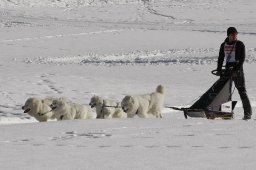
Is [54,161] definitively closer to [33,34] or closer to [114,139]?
[114,139]

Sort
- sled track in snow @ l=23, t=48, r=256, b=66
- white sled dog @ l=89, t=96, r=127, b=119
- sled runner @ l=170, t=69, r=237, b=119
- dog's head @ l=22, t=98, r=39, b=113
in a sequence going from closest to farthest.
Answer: sled runner @ l=170, t=69, r=237, b=119 < dog's head @ l=22, t=98, r=39, b=113 < white sled dog @ l=89, t=96, r=127, b=119 < sled track in snow @ l=23, t=48, r=256, b=66

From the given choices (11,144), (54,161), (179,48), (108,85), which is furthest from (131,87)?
(179,48)

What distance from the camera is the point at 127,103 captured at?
26.6 ft

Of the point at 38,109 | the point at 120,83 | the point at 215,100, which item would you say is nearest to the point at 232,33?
the point at 215,100

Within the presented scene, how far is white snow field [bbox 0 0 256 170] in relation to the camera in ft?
15.1

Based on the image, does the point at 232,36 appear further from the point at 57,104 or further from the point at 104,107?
the point at 57,104

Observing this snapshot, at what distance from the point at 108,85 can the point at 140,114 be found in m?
3.66

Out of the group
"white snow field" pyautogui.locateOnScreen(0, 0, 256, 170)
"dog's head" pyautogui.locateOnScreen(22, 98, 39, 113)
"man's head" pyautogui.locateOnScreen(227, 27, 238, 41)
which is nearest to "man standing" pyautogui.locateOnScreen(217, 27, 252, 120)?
"man's head" pyautogui.locateOnScreen(227, 27, 238, 41)

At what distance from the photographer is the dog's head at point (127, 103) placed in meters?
8.06

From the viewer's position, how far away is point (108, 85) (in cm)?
1209

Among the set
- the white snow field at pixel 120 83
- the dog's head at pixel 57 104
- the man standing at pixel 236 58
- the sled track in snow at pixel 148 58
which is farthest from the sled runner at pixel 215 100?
the sled track in snow at pixel 148 58

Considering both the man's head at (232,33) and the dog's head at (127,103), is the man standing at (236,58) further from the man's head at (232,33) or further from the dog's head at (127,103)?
the dog's head at (127,103)

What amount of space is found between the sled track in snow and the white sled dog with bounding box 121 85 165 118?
24.7 ft

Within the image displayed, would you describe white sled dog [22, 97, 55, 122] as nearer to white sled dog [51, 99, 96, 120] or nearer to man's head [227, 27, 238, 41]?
white sled dog [51, 99, 96, 120]
